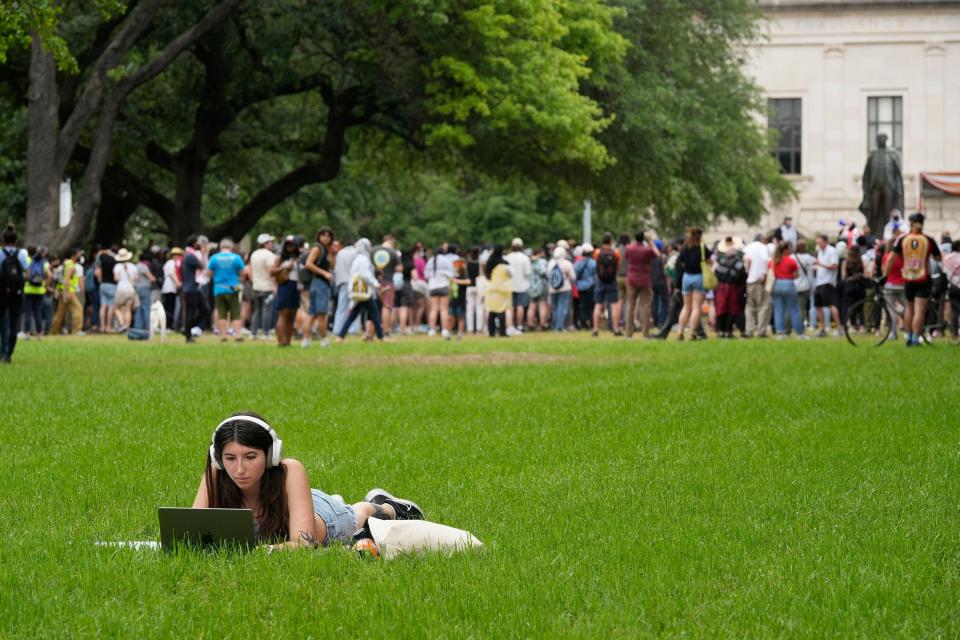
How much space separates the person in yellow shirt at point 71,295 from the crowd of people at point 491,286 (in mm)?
47

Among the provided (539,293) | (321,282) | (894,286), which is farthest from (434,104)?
(894,286)

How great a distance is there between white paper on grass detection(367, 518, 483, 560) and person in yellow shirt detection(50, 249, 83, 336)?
1123 inches

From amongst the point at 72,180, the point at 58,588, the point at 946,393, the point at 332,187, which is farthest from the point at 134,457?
the point at 332,187

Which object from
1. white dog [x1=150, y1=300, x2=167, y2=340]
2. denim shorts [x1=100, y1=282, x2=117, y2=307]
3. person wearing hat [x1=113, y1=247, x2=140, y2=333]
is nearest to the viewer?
white dog [x1=150, y1=300, x2=167, y2=340]

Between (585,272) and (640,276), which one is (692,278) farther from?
(585,272)

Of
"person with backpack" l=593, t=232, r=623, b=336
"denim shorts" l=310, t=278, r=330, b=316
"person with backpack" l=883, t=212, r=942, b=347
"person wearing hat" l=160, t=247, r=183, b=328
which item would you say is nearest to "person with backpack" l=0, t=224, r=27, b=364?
"denim shorts" l=310, t=278, r=330, b=316

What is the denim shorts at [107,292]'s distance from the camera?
35938 millimetres

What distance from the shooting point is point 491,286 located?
3177 cm

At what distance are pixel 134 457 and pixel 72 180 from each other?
116 ft

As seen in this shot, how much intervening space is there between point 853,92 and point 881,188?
3500 centimetres

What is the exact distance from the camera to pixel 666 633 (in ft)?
19.2

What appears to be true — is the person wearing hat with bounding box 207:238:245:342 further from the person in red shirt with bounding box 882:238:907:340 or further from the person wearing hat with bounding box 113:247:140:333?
the person in red shirt with bounding box 882:238:907:340

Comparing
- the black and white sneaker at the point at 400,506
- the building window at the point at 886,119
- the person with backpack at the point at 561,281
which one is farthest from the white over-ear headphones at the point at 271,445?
the building window at the point at 886,119

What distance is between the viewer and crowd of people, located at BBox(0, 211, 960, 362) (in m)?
27.1
